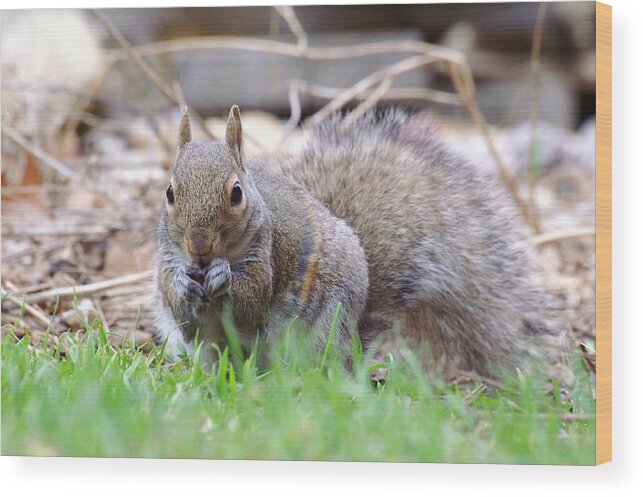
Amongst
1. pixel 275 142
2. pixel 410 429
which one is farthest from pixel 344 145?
pixel 410 429

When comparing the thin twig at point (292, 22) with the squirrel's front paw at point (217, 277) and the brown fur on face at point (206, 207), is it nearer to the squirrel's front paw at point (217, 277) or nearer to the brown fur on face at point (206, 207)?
the brown fur on face at point (206, 207)

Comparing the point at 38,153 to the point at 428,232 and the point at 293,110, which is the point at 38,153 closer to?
the point at 293,110

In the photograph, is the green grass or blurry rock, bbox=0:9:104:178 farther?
blurry rock, bbox=0:9:104:178

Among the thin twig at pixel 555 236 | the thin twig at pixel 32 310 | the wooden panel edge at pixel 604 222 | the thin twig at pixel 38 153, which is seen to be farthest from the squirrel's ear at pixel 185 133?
the thin twig at pixel 555 236

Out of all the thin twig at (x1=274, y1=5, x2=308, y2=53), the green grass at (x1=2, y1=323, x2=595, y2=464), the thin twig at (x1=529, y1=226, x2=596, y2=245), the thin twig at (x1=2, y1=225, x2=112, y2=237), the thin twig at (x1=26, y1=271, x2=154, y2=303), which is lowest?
the green grass at (x1=2, y1=323, x2=595, y2=464)

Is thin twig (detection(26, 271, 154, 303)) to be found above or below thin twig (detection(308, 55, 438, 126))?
below

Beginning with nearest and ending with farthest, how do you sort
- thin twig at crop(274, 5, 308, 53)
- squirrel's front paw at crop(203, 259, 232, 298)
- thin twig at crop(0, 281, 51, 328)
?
squirrel's front paw at crop(203, 259, 232, 298) < thin twig at crop(274, 5, 308, 53) < thin twig at crop(0, 281, 51, 328)

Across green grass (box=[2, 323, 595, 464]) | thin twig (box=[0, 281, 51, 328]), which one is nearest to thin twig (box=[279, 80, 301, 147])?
green grass (box=[2, 323, 595, 464])

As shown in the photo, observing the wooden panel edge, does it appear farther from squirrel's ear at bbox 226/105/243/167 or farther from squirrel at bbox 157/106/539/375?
squirrel's ear at bbox 226/105/243/167
